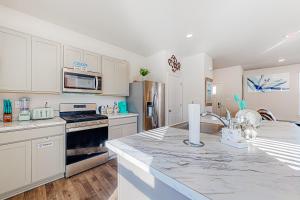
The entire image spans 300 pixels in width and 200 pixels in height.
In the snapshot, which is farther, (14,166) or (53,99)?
(53,99)

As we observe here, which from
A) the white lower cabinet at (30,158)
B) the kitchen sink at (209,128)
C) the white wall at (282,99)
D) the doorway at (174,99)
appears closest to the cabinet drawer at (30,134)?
the white lower cabinet at (30,158)

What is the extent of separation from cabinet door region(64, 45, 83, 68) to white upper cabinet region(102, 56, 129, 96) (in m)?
0.48

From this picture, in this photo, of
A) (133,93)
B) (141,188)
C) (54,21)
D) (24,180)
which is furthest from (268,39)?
(24,180)

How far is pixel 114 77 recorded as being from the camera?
3064 mm

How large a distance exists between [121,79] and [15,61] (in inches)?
69.7

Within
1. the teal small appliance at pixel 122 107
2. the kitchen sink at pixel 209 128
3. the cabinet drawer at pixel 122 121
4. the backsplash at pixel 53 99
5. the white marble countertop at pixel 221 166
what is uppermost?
the backsplash at pixel 53 99

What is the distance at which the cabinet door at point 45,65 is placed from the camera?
2051 millimetres

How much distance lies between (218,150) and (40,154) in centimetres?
218

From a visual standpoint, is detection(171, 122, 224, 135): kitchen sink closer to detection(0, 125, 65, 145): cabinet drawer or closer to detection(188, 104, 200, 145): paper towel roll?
detection(188, 104, 200, 145): paper towel roll

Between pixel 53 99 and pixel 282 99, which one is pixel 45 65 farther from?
pixel 282 99

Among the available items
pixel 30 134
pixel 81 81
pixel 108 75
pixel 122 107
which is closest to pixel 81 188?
pixel 30 134

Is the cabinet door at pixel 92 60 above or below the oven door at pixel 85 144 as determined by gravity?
above

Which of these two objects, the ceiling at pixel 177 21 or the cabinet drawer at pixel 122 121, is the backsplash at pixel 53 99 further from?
the ceiling at pixel 177 21

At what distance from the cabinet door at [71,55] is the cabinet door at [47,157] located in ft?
4.17
